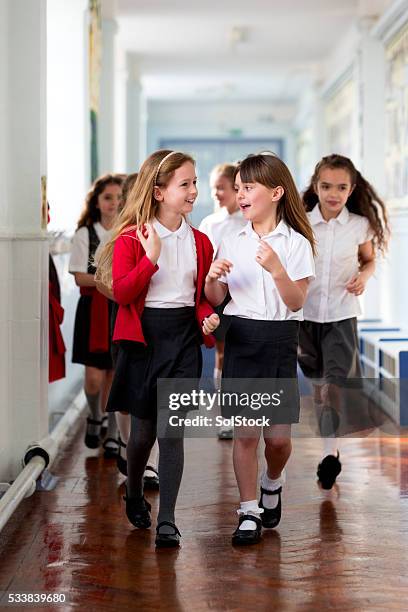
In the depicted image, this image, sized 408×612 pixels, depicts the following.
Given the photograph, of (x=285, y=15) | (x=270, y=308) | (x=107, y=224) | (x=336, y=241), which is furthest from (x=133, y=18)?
(x=270, y=308)

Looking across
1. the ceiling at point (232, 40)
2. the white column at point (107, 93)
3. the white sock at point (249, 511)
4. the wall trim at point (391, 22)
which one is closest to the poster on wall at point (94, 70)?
the white column at point (107, 93)

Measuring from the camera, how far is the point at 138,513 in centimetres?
373

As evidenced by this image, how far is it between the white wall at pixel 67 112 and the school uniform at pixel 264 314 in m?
4.10

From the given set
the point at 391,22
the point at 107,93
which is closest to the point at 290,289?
the point at 391,22

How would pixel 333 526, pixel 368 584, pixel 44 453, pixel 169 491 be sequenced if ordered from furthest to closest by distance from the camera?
pixel 44 453, pixel 333 526, pixel 169 491, pixel 368 584

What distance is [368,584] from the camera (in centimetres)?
314

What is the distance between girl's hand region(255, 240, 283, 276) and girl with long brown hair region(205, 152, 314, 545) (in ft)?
0.27

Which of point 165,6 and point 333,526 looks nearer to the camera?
point 333,526

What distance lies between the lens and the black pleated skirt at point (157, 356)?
3.53m

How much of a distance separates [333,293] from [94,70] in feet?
14.8

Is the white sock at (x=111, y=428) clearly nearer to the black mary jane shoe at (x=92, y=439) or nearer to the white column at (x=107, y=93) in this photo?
the black mary jane shoe at (x=92, y=439)

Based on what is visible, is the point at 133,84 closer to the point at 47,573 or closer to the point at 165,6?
the point at 165,6

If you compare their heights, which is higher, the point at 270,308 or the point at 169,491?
the point at 270,308

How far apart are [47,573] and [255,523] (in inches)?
29.1
